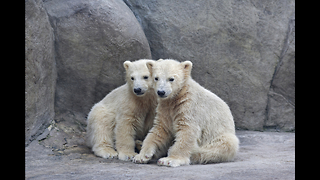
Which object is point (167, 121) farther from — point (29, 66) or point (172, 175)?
point (29, 66)

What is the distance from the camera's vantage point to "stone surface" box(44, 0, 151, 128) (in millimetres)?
6035

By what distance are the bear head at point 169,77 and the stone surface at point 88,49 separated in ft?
5.96

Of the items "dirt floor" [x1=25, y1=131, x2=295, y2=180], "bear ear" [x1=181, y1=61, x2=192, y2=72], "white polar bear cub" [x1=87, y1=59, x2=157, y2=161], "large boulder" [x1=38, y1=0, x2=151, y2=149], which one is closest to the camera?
"dirt floor" [x1=25, y1=131, x2=295, y2=180]

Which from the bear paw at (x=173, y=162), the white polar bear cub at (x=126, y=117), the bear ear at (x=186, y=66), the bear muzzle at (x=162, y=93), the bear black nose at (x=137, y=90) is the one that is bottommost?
the bear paw at (x=173, y=162)

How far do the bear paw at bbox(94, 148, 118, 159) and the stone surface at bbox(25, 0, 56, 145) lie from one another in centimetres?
113

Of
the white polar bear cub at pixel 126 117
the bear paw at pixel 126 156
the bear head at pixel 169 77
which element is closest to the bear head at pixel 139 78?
the white polar bear cub at pixel 126 117

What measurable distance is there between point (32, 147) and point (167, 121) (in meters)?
2.27

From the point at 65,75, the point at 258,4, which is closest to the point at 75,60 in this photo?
the point at 65,75

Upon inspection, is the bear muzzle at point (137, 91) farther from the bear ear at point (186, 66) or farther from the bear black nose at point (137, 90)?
the bear ear at point (186, 66)

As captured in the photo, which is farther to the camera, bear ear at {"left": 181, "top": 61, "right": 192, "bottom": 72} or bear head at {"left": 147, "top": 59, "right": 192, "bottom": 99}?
bear ear at {"left": 181, "top": 61, "right": 192, "bottom": 72}

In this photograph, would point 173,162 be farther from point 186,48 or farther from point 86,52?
point 186,48

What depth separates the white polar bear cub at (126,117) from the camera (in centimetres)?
511

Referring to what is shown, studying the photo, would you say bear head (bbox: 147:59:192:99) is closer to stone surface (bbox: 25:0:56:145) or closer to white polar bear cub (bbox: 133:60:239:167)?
white polar bear cub (bbox: 133:60:239:167)

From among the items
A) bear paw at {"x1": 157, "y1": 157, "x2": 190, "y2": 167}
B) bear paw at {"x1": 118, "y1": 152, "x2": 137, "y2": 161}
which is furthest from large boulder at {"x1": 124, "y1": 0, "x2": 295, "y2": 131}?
bear paw at {"x1": 157, "y1": 157, "x2": 190, "y2": 167}
